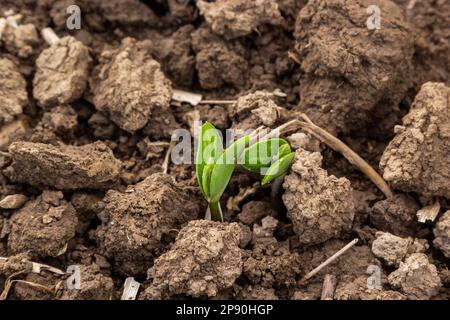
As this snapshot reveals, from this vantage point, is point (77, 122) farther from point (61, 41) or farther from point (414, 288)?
point (414, 288)

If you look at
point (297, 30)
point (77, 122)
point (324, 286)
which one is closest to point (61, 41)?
point (77, 122)

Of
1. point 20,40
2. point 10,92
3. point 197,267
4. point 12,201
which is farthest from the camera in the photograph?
point 20,40

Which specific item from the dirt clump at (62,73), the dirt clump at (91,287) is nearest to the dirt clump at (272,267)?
the dirt clump at (91,287)

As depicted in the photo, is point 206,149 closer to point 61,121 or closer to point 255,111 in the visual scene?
point 255,111

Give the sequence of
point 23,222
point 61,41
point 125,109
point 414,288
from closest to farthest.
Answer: point 414,288 → point 23,222 → point 125,109 → point 61,41

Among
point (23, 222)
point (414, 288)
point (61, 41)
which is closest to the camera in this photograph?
point (414, 288)

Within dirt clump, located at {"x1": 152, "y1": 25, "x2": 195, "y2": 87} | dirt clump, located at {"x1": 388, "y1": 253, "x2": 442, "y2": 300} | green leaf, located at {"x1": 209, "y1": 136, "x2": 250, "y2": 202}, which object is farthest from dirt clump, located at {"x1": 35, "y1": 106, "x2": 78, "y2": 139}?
dirt clump, located at {"x1": 388, "y1": 253, "x2": 442, "y2": 300}

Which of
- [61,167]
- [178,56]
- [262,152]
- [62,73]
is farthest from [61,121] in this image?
[262,152]
